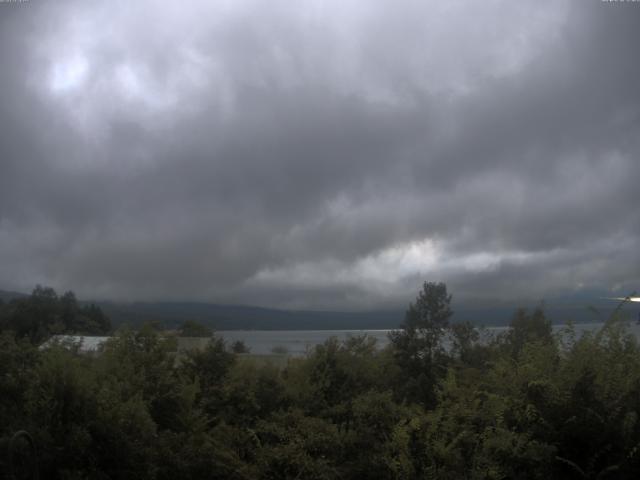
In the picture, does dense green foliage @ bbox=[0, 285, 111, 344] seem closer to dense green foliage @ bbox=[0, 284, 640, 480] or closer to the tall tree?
the tall tree

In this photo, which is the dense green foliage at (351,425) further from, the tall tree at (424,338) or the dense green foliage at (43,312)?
the dense green foliage at (43,312)

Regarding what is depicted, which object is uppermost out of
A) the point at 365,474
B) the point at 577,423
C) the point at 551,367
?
the point at 551,367

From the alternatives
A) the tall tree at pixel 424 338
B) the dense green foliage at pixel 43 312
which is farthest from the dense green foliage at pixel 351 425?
the dense green foliage at pixel 43 312

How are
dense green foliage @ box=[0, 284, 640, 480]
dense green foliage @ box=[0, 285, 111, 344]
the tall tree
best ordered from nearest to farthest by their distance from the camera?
1. dense green foliage @ box=[0, 284, 640, 480]
2. the tall tree
3. dense green foliage @ box=[0, 285, 111, 344]

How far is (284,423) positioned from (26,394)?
384 centimetres

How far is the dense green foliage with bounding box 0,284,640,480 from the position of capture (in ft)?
27.1

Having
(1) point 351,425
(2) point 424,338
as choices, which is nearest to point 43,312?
(2) point 424,338

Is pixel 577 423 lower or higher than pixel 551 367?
lower

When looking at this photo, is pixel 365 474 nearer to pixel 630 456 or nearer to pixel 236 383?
pixel 630 456

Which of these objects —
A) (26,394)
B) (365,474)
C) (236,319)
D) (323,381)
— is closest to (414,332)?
(323,381)

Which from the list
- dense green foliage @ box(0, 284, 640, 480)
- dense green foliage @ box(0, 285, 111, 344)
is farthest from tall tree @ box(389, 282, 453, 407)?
dense green foliage @ box(0, 285, 111, 344)

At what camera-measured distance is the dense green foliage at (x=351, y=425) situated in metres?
8.26

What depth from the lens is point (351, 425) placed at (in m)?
10.0

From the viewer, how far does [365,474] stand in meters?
8.70
